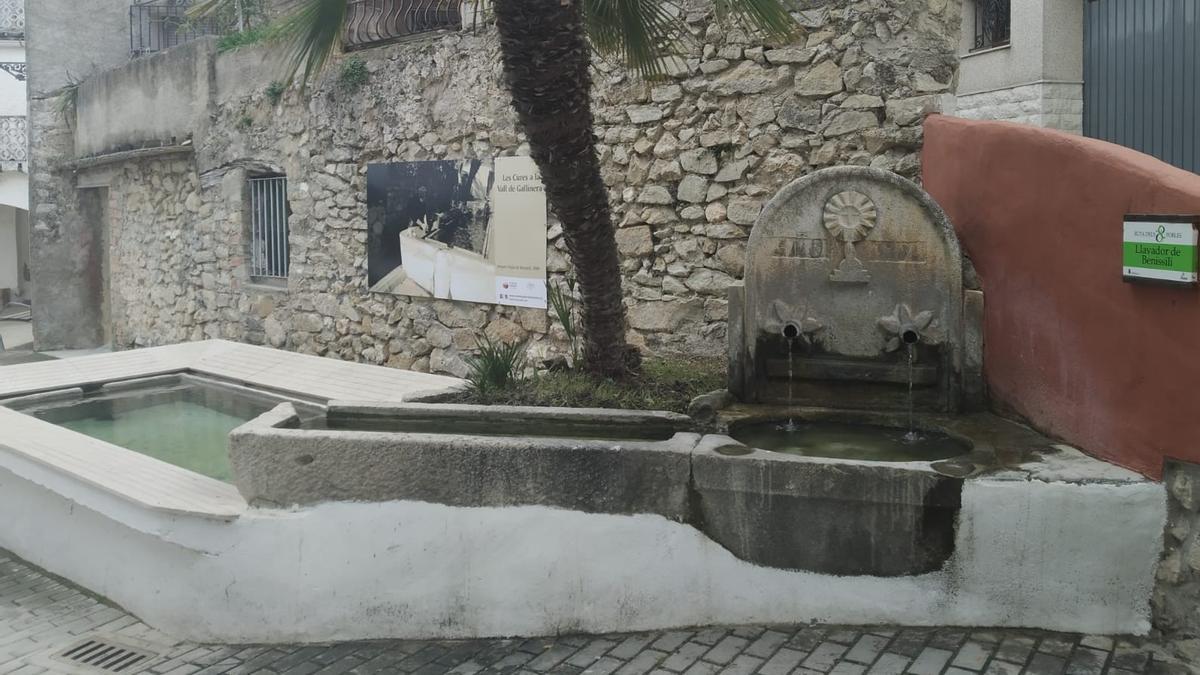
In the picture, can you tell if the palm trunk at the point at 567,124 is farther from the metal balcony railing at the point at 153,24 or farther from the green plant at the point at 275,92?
the metal balcony railing at the point at 153,24

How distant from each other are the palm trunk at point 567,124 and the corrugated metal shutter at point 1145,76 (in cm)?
528

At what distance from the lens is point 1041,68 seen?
31.9ft

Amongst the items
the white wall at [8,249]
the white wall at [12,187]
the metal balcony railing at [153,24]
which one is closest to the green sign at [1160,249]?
the metal balcony railing at [153,24]

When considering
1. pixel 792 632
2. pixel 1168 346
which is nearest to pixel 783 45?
pixel 1168 346

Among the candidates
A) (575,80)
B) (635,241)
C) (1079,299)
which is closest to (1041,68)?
(635,241)

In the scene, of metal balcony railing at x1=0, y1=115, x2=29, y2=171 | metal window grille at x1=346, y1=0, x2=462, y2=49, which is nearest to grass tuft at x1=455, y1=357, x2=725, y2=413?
metal window grille at x1=346, y1=0, x2=462, y2=49

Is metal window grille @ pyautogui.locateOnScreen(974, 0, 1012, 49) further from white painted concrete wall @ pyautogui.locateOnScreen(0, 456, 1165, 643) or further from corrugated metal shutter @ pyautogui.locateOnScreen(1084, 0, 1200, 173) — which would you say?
white painted concrete wall @ pyautogui.locateOnScreen(0, 456, 1165, 643)

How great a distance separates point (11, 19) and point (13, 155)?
423 centimetres

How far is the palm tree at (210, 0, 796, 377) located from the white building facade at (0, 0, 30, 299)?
13054 millimetres

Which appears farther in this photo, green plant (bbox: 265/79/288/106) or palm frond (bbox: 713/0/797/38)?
green plant (bbox: 265/79/288/106)

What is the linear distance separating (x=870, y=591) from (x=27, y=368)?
639 centimetres

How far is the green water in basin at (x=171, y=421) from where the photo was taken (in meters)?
5.91

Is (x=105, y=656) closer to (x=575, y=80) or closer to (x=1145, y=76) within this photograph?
Result: (x=575, y=80)

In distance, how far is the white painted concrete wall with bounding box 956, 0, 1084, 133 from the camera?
9.53 meters
